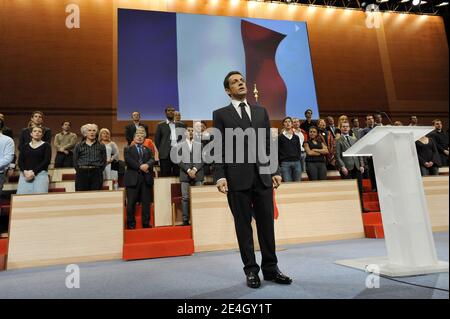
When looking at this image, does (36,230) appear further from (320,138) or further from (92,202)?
(320,138)

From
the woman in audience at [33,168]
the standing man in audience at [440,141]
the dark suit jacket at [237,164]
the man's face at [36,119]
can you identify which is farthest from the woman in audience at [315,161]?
the man's face at [36,119]

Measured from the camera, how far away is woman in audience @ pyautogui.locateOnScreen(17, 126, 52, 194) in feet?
10.6

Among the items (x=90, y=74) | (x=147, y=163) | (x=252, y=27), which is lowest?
(x=147, y=163)

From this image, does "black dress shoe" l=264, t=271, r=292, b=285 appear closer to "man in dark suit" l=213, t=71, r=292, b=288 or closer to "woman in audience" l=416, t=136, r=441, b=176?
"man in dark suit" l=213, t=71, r=292, b=288

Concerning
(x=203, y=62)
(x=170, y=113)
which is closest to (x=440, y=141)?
(x=170, y=113)

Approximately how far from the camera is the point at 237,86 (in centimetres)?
190

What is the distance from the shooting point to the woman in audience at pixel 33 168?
10.6 ft

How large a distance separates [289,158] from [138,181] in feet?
6.17

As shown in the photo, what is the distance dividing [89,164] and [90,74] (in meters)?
3.94

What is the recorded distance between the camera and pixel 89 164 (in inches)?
131

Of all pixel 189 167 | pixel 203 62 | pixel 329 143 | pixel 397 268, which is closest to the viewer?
pixel 397 268

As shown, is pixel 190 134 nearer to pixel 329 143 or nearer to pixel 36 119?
pixel 36 119
